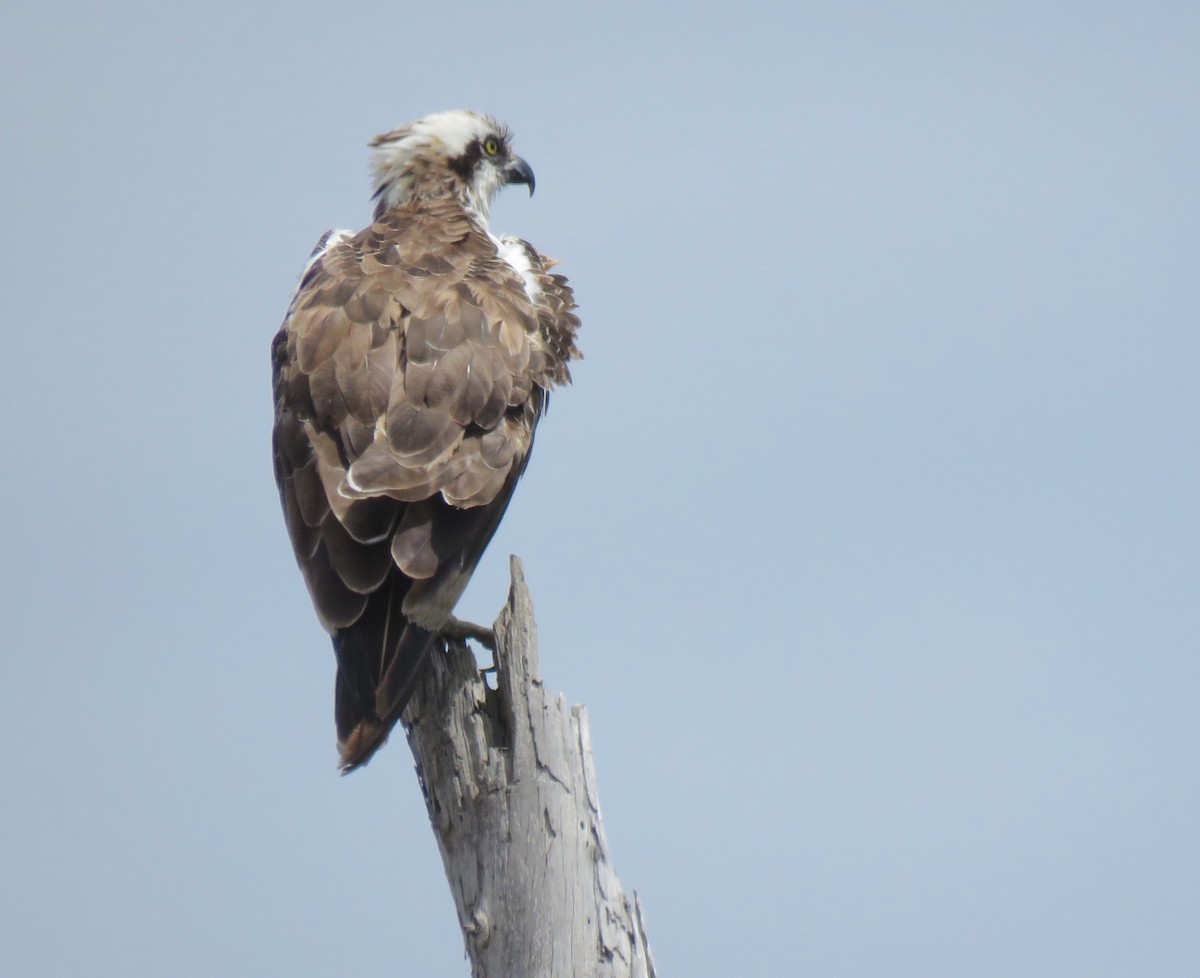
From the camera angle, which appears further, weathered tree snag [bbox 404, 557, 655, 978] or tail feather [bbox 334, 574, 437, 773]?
tail feather [bbox 334, 574, 437, 773]

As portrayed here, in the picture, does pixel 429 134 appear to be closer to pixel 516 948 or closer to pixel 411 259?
pixel 411 259

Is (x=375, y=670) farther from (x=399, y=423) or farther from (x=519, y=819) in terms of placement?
(x=399, y=423)

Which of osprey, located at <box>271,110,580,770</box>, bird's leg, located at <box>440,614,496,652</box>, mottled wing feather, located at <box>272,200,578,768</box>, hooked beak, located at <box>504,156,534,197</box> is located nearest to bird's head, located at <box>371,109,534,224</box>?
hooked beak, located at <box>504,156,534,197</box>

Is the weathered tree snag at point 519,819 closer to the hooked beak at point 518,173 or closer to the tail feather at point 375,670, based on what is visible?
the tail feather at point 375,670

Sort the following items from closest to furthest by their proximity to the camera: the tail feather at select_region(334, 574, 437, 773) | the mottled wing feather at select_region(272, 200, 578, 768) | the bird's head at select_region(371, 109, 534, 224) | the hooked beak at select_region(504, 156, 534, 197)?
1. the tail feather at select_region(334, 574, 437, 773)
2. the mottled wing feather at select_region(272, 200, 578, 768)
3. the bird's head at select_region(371, 109, 534, 224)
4. the hooked beak at select_region(504, 156, 534, 197)

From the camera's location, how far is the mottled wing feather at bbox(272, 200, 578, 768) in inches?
197

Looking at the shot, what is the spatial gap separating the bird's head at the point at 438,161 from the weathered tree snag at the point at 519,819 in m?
4.06

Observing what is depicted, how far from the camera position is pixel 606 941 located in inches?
183

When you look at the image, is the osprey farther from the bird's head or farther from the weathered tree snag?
the bird's head

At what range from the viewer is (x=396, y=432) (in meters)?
5.41

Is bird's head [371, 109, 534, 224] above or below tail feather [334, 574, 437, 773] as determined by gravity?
above

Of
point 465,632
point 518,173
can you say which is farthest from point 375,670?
point 518,173

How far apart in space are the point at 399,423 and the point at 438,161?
3.53m

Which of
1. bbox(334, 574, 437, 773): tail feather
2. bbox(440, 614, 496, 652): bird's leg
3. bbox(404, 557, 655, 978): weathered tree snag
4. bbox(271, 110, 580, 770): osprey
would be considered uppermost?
bbox(271, 110, 580, 770): osprey
